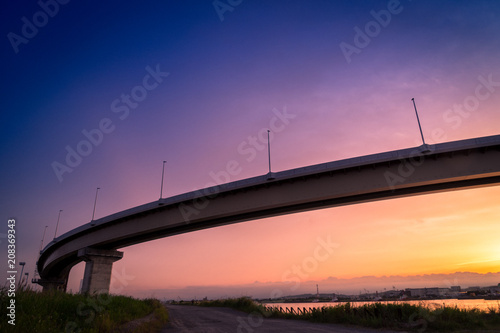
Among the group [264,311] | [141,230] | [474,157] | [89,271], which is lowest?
[264,311]

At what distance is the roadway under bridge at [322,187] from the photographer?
21.9m

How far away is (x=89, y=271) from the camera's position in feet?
133

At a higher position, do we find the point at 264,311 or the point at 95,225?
the point at 95,225

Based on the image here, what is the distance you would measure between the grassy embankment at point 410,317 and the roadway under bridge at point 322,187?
1003 cm

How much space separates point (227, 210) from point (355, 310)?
15.3 meters

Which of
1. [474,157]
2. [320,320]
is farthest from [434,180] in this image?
[320,320]

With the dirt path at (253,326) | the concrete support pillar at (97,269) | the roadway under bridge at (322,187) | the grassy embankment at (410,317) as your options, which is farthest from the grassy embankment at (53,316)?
the concrete support pillar at (97,269)

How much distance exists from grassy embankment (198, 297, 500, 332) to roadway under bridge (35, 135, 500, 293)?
32.9ft

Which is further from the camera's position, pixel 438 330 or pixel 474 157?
pixel 474 157

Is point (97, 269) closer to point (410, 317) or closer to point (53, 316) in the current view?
point (53, 316)

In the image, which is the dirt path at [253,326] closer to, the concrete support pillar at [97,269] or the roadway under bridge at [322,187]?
the roadway under bridge at [322,187]

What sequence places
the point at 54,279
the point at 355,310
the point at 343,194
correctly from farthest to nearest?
the point at 54,279
the point at 343,194
the point at 355,310

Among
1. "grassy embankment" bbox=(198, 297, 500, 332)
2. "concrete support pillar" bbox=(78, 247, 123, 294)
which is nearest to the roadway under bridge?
"concrete support pillar" bbox=(78, 247, 123, 294)

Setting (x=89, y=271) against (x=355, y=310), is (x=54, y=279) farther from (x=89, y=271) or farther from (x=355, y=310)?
(x=355, y=310)
